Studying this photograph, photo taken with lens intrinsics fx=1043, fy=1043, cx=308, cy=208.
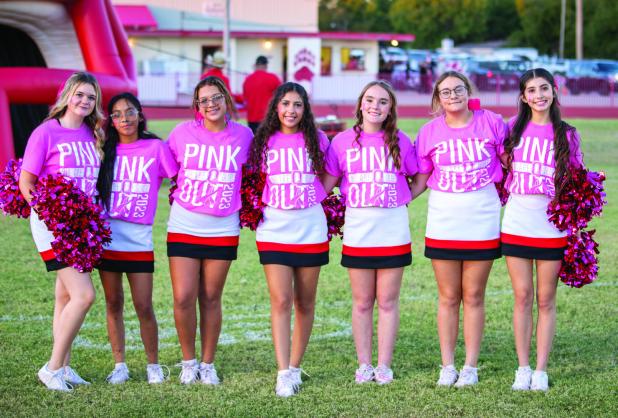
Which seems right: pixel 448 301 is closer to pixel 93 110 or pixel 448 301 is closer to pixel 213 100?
pixel 213 100

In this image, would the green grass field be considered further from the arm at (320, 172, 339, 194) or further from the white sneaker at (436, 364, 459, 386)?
the arm at (320, 172, 339, 194)

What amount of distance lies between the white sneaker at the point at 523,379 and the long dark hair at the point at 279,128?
1.39 metres

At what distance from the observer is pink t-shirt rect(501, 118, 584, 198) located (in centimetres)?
504

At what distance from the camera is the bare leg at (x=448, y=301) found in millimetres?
5168

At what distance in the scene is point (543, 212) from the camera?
5.06 metres

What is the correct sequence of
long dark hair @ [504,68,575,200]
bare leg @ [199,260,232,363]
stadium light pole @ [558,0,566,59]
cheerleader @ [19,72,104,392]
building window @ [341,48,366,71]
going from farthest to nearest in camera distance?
stadium light pole @ [558,0,566,59] < building window @ [341,48,366,71] < bare leg @ [199,260,232,363] < cheerleader @ [19,72,104,392] < long dark hair @ [504,68,575,200]

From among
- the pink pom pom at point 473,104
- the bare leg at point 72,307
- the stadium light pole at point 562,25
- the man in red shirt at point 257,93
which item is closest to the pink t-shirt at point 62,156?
the bare leg at point 72,307

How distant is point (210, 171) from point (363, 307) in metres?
1.02

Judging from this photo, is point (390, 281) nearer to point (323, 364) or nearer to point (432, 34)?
point (323, 364)

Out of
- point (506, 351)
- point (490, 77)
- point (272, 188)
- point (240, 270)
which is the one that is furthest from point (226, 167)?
point (490, 77)

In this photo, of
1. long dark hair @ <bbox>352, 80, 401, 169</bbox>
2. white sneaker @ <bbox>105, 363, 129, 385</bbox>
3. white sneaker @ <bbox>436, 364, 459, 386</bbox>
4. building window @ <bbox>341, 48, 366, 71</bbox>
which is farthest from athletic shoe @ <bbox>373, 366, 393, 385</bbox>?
building window @ <bbox>341, 48, 366, 71</bbox>

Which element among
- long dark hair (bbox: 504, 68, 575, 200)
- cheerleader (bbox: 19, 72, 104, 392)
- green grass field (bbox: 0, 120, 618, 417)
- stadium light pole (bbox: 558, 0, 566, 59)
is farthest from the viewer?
stadium light pole (bbox: 558, 0, 566, 59)

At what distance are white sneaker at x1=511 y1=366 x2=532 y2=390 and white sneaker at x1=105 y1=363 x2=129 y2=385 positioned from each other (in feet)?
6.37

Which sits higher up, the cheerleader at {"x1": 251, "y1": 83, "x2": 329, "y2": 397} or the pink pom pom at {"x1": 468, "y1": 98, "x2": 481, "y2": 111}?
the pink pom pom at {"x1": 468, "y1": 98, "x2": 481, "y2": 111}
